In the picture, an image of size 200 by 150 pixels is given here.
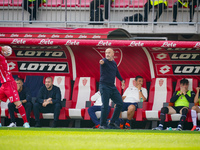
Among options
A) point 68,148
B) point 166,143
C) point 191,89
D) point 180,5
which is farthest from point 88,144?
point 180,5

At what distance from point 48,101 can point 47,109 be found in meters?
0.29

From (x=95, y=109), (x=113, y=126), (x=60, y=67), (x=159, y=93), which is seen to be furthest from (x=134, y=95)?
(x=60, y=67)

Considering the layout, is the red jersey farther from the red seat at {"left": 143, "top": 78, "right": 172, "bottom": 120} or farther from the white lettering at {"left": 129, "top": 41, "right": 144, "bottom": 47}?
the red seat at {"left": 143, "top": 78, "right": 172, "bottom": 120}

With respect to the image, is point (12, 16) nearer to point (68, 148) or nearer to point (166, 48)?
point (166, 48)

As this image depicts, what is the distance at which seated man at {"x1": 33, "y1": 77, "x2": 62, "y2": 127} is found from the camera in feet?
43.0

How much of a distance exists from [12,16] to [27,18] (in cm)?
53

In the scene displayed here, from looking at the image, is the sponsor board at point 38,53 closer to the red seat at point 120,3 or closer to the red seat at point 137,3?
the red seat at point 120,3

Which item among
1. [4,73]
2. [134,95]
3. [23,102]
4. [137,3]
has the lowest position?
[23,102]

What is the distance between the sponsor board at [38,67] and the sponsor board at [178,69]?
2.73 m

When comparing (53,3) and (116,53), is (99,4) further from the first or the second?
(53,3)

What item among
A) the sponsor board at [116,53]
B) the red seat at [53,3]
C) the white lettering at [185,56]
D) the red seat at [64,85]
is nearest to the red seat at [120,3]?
the red seat at [53,3]

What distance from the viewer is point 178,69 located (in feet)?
46.5

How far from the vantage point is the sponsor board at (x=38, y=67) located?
1474 cm

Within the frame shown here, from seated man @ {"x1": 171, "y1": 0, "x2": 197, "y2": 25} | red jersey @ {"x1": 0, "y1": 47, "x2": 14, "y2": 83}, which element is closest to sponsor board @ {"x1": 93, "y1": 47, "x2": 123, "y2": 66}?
seated man @ {"x1": 171, "y1": 0, "x2": 197, "y2": 25}
